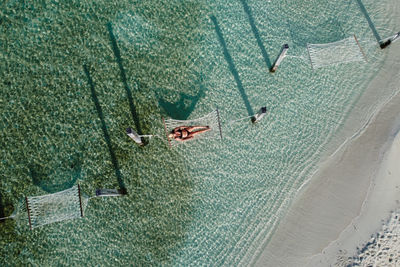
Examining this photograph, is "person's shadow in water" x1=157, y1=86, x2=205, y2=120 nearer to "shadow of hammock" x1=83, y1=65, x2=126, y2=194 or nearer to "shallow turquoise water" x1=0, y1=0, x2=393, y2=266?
"shallow turquoise water" x1=0, y1=0, x2=393, y2=266

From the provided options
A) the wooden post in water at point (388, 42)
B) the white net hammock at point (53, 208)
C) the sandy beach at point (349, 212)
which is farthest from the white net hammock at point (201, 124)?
the wooden post in water at point (388, 42)

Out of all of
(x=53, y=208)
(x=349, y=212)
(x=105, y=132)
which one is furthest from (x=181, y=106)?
(x=349, y=212)

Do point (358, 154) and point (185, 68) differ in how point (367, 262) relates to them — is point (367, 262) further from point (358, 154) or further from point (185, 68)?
point (185, 68)

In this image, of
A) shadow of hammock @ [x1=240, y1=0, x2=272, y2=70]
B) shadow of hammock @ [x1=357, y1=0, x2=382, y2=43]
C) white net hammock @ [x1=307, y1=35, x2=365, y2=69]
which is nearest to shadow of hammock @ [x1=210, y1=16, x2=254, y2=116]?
shadow of hammock @ [x1=240, y1=0, x2=272, y2=70]

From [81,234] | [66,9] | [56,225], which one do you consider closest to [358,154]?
[81,234]

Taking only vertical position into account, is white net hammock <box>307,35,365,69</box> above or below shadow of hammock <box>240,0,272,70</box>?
below
